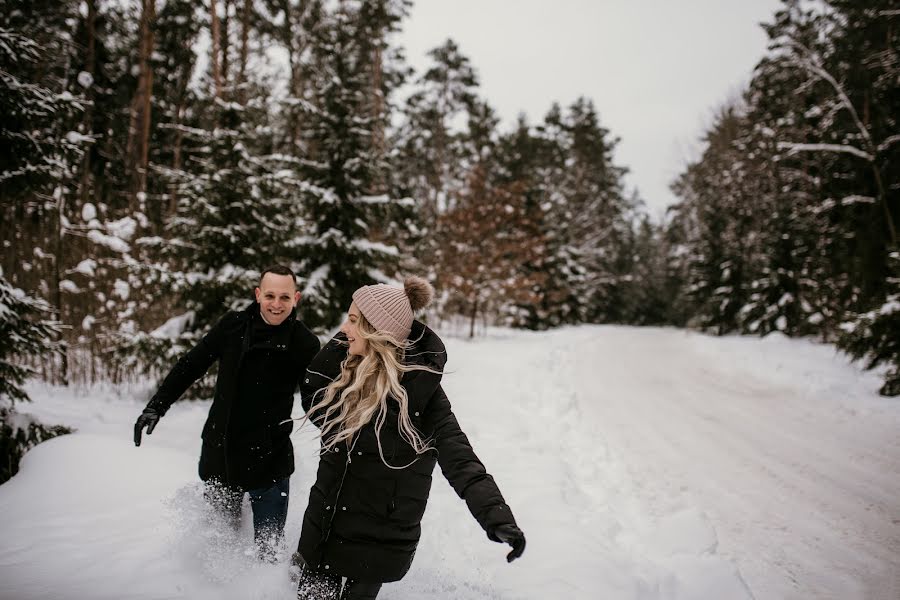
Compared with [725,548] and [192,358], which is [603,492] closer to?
[725,548]

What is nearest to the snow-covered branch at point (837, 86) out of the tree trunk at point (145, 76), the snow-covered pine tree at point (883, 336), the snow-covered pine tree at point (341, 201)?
the snow-covered pine tree at point (883, 336)

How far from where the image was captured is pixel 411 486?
2.18 m

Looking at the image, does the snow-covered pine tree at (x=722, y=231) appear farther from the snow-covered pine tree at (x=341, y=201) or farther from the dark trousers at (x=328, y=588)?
the dark trousers at (x=328, y=588)

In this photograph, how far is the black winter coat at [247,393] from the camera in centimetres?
293

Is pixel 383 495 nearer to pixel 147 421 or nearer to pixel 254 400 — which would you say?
pixel 254 400

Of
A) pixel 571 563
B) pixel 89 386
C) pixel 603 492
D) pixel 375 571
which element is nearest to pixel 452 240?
pixel 89 386

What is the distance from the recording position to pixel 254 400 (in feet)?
9.76

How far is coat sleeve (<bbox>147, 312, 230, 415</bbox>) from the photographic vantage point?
10.2ft

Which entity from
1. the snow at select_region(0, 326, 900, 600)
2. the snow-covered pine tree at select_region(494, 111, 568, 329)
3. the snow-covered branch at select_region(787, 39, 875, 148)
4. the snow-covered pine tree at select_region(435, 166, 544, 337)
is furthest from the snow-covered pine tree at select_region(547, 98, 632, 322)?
the snow at select_region(0, 326, 900, 600)

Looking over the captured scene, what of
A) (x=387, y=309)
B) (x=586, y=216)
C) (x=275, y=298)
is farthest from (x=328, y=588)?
(x=586, y=216)

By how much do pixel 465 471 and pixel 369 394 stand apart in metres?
0.60

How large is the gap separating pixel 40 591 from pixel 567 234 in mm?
33651

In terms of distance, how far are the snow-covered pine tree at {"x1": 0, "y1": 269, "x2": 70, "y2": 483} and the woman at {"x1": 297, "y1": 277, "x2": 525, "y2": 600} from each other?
4.74 metres

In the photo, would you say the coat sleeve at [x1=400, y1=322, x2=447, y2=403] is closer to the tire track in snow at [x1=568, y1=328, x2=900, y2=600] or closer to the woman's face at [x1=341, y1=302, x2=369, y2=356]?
the woman's face at [x1=341, y1=302, x2=369, y2=356]
